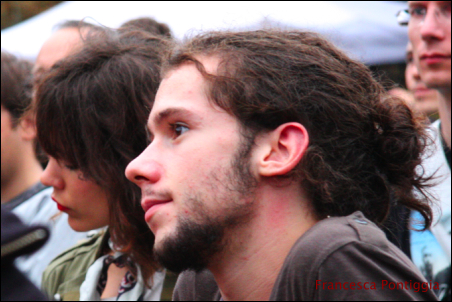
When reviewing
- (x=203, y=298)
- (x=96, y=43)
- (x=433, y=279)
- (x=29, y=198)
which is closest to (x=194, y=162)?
(x=203, y=298)

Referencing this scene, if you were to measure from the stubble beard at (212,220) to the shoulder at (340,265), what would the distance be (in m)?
0.31

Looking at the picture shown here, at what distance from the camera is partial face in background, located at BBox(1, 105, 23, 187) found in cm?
445

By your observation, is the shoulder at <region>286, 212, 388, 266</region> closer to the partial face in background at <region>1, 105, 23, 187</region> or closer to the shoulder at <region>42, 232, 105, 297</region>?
the shoulder at <region>42, 232, 105, 297</region>

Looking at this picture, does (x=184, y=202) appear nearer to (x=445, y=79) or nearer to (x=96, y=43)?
(x=96, y=43)

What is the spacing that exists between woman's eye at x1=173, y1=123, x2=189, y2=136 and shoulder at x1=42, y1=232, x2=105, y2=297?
1.52 meters

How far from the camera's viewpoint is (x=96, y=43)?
10.4 feet

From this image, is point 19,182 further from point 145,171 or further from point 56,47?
point 145,171

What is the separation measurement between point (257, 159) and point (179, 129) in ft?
1.06

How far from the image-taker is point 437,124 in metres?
3.74

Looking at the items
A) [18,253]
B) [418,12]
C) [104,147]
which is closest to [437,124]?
[418,12]

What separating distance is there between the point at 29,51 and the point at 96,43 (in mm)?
5350

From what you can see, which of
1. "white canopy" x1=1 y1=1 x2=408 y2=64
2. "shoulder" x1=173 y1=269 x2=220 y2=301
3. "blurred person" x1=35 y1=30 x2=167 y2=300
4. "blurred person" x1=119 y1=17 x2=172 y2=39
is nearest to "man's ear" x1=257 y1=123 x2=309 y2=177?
"shoulder" x1=173 y1=269 x2=220 y2=301

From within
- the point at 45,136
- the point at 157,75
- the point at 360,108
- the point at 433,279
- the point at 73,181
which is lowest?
the point at 433,279

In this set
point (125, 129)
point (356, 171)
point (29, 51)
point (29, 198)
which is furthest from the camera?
point (29, 51)
